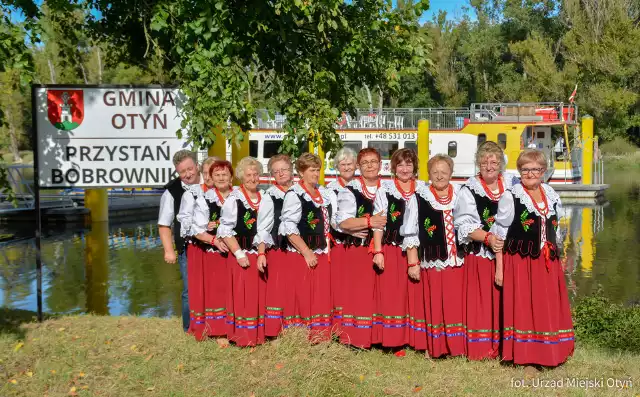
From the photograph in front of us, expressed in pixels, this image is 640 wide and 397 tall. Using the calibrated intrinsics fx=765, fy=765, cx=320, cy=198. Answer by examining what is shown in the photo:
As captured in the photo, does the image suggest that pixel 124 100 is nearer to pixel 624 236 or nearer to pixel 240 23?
pixel 240 23

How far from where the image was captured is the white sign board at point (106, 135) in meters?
7.38

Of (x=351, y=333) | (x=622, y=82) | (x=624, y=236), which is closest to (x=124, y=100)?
(x=351, y=333)

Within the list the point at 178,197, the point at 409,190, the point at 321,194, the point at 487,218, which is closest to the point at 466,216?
the point at 487,218

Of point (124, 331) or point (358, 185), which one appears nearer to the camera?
point (358, 185)

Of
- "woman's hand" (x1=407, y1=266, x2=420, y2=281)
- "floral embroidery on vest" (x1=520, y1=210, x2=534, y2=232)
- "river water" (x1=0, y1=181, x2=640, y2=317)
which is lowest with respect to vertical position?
"river water" (x1=0, y1=181, x2=640, y2=317)

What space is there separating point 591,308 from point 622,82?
4206 centimetres

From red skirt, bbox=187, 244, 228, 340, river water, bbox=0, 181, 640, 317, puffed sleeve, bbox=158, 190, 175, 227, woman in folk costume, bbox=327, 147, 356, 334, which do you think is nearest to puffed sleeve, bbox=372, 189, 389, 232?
woman in folk costume, bbox=327, 147, 356, 334

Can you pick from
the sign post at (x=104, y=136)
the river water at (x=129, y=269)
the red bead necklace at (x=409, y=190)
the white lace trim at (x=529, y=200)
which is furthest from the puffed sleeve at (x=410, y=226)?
the river water at (x=129, y=269)

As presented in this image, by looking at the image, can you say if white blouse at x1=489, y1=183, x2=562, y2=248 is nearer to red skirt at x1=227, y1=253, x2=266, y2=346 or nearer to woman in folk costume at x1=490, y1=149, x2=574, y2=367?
woman in folk costume at x1=490, y1=149, x2=574, y2=367

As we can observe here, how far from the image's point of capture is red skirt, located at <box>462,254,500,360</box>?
600 centimetres

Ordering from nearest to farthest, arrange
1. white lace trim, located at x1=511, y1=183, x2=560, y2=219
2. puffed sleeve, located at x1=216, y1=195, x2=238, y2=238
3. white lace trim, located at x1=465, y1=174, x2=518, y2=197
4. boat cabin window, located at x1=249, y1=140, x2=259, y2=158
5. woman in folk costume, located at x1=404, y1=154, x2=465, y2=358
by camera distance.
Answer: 1. white lace trim, located at x1=511, y1=183, x2=560, y2=219
2. white lace trim, located at x1=465, y1=174, x2=518, y2=197
3. woman in folk costume, located at x1=404, y1=154, x2=465, y2=358
4. puffed sleeve, located at x1=216, y1=195, x2=238, y2=238
5. boat cabin window, located at x1=249, y1=140, x2=259, y2=158

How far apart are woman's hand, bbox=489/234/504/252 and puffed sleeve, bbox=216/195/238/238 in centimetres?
210

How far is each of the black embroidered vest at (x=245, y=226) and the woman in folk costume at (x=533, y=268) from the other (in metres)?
1.98

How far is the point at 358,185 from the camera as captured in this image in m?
6.31
